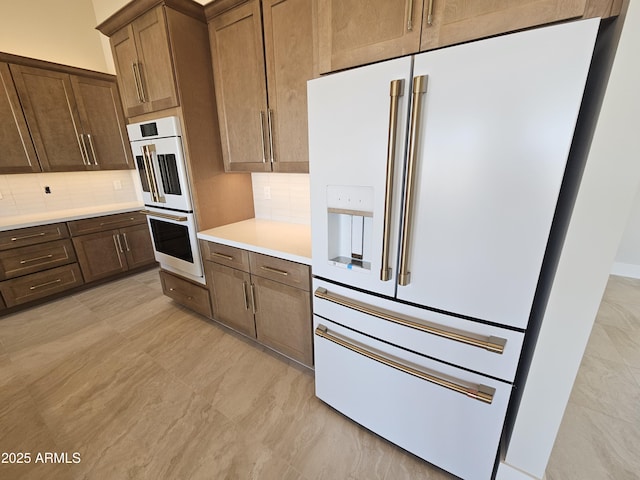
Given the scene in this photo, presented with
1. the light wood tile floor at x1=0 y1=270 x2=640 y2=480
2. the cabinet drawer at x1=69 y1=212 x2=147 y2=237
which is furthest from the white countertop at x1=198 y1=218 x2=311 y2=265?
the cabinet drawer at x1=69 y1=212 x2=147 y2=237

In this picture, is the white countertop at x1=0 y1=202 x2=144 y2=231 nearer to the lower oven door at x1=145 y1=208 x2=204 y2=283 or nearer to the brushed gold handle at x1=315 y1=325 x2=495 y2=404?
the lower oven door at x1=145 y1=208 x2=204 y2=283

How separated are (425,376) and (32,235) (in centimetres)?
365

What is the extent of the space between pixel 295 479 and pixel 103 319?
2.42 metres

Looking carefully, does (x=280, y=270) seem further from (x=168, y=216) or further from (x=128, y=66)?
(x=128, y=66)

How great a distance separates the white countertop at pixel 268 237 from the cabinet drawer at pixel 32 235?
6.10ft

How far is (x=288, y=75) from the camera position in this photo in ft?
5.24

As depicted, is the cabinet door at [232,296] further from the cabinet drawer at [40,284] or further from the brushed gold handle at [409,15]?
the cabinet drawer at [40,284]

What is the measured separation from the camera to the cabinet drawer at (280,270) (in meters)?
1.61

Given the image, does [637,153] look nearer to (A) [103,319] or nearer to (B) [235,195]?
(B) [235,195]

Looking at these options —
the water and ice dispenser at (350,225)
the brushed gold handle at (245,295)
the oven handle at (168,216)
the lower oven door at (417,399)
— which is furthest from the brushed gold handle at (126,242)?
the water and ice dispenser at (350,225)

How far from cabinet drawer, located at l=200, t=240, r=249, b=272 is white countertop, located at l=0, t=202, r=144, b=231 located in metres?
1.79

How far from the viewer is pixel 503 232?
2.91ft

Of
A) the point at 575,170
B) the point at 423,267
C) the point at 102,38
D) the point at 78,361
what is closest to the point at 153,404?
the point at 78,361

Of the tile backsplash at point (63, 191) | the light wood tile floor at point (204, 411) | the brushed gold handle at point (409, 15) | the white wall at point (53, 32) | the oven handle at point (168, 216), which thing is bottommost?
the light wood tile floor at point (204, 411)
